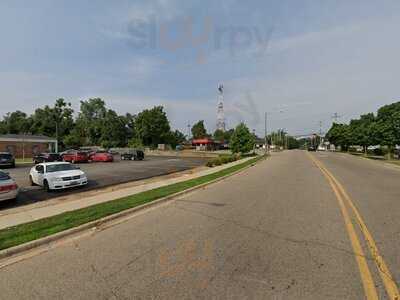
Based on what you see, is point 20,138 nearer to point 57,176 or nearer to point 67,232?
point 57,176

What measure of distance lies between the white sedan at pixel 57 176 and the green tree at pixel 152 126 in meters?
73.6

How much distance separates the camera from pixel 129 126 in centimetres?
10800

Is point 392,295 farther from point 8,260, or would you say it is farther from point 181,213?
point 8,260

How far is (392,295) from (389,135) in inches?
1512

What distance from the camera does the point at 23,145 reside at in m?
47.8

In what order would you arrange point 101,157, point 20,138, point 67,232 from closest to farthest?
point 67,232
point 101,157
point 20,138

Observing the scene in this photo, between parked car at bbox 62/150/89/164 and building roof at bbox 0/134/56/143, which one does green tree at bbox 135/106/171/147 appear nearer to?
building roof at bbox 0/134/56/143

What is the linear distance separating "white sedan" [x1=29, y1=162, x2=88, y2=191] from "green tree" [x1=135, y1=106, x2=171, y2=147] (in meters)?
73.6

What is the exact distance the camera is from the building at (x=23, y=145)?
46.2m

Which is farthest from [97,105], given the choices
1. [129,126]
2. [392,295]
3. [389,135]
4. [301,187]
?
[392,295]

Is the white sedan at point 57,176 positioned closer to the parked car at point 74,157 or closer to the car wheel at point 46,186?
the car wheel at point 46,186

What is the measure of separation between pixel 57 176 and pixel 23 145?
42107mm

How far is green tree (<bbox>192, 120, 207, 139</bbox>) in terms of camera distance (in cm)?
14300

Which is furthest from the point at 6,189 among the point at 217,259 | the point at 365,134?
the point at 365,134
